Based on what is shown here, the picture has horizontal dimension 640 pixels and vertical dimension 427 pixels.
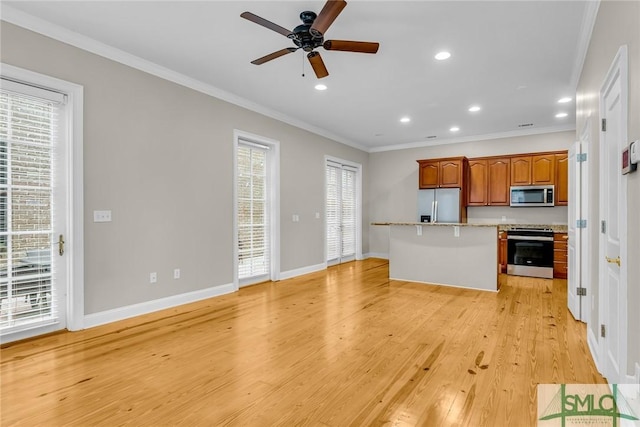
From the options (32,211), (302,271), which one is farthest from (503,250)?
(32,211)

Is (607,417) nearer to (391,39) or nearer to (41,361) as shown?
(391,39)

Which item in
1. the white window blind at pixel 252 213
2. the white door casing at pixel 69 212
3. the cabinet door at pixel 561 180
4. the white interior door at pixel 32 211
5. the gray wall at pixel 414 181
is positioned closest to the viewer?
the white interior door at pixel 32 211

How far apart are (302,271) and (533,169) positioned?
5.04 meters

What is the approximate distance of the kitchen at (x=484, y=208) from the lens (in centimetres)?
545

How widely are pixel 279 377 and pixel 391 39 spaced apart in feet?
10.9

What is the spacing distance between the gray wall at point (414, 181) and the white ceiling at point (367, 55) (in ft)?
3.85

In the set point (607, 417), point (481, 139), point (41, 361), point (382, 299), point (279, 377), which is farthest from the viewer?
point (481, 139)

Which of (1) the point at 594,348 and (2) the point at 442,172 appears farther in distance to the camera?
(2) the point at 442,172

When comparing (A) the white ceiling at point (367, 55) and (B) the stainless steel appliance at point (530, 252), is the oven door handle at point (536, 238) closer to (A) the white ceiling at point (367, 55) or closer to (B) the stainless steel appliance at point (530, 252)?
(B) the stainless steel appliance at point (530, 252)

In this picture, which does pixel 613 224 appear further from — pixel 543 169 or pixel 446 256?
pixel 543 169

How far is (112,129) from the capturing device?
3.67 m

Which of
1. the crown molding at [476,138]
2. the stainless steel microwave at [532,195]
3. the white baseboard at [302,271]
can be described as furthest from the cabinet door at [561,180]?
the white baseboard at [302,271]

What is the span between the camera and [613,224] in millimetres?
2176

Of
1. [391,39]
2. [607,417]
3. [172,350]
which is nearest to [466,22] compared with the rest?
[391,39]
